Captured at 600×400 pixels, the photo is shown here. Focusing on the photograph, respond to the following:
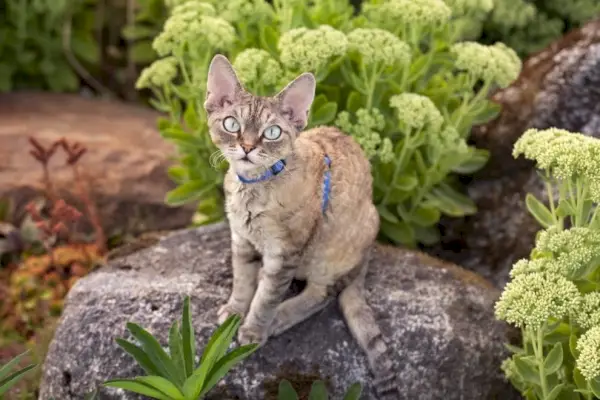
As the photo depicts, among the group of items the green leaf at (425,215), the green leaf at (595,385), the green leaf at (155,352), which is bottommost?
the green leaf at (155,352)

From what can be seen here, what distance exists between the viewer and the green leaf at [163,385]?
250 centimetres

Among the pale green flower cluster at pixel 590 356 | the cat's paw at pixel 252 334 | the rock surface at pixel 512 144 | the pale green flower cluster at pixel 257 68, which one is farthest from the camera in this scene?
the rock surface at pixel 512 144

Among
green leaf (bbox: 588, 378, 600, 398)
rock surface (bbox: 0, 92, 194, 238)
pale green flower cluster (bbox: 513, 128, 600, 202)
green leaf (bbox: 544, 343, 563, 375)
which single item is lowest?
rock surface (bbox: 0, 92, 194, 238)

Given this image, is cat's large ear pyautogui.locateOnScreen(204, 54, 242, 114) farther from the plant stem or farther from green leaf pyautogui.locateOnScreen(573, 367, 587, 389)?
green leaf pyautogui.locateOnScreen(573, 367, 587, 389)

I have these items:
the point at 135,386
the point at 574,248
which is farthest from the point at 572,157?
the point at 135,386

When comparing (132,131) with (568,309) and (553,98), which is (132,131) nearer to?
(553,98)

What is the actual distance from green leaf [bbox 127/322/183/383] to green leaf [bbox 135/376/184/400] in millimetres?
86

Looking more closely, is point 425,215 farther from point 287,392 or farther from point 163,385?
point 163,385

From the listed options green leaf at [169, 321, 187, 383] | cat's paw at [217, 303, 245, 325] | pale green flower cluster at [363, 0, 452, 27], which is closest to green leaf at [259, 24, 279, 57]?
pale green flower cluster at [363, 0, 452, 27]

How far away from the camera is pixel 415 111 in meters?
3.37

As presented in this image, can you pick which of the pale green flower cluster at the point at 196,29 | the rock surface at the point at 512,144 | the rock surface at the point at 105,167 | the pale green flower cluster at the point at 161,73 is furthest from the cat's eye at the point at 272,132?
the rock surface at the point at 105,167

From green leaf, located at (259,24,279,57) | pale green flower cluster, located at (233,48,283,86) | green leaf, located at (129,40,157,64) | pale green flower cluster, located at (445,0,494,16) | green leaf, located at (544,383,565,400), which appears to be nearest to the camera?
green leaf, located at (544,383,565,400)

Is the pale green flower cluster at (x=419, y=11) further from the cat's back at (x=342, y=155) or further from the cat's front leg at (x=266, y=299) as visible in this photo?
the cat's front leg at (x=266, y=299)

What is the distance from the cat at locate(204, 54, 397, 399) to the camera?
254 cm
